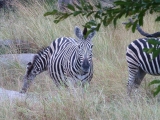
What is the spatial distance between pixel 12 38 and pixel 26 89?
153 inches

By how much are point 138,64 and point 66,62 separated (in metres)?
1.17

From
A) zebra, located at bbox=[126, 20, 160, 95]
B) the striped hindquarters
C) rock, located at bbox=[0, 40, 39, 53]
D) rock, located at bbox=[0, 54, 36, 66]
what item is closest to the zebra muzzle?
zebra, located at bbox=[126, 20, 160, 95]

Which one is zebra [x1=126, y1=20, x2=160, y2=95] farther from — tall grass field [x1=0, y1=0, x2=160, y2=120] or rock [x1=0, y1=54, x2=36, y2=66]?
rock [x1=0, y1=54, x2=36, y2=66]

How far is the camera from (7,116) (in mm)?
5539

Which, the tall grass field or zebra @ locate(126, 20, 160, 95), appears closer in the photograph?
the tall grass field

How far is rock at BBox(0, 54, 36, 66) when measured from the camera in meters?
10.2

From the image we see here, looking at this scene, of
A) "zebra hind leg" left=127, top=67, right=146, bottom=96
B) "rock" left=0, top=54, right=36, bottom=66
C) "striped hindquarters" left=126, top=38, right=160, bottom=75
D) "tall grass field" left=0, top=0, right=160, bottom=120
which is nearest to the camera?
"tall grass field" left=0, top=0, right=160, bottom=120

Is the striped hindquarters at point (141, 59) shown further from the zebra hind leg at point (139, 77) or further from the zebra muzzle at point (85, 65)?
the zebra muzzle at point (85, 65)

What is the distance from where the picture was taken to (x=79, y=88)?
6082 mm

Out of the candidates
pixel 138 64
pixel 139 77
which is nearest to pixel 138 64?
pixel 138 64

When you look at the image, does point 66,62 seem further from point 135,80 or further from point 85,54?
point 135,80

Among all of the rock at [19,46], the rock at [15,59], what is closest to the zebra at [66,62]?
the rock at [15,59]

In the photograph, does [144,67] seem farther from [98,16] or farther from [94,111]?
[98,16]

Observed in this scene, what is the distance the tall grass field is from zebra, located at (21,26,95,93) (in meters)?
0.21
